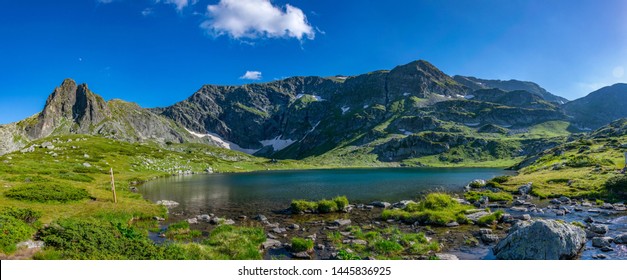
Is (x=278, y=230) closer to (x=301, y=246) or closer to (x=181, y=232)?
(x=301, y=246)

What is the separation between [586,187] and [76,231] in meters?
72.9

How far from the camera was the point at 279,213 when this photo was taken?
154ft

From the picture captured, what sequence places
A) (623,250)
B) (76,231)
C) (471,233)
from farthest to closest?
(471,233) < (623,250) < (76,231)

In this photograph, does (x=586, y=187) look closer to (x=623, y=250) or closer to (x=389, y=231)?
(x=623, y=250)

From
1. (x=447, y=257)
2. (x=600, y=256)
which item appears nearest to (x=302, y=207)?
(x=447, y=257)

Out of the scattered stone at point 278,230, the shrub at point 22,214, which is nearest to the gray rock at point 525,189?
the scattered stone at point 278,230

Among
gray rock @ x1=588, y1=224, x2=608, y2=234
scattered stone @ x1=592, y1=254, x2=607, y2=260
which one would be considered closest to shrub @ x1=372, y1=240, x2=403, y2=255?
scattered stone @ x1=592, y1=254, x2=607, y2=260

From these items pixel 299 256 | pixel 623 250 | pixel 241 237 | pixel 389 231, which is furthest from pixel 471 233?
pixel 241 237

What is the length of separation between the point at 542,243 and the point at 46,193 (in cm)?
5517

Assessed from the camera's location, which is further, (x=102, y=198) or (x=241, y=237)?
(x=102, y=198)

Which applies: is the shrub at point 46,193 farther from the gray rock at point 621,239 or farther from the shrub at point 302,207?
the gray rock at point 621,239

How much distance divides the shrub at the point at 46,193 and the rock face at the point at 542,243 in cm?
5142

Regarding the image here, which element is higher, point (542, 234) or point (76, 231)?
point (76, 231)

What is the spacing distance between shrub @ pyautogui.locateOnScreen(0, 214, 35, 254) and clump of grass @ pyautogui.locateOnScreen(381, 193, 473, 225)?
3426cm
